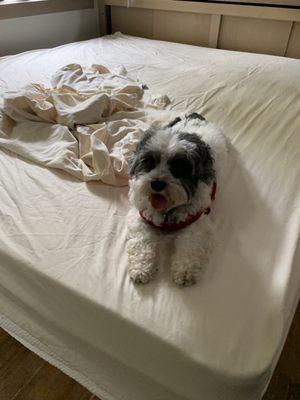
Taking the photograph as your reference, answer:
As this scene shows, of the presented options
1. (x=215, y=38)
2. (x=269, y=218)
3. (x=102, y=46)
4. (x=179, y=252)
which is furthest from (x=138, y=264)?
(x=215, y=38)

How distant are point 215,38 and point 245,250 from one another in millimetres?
2479

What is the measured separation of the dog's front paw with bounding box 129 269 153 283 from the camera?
0.73m

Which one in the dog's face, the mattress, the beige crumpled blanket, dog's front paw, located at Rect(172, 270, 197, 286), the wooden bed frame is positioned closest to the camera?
the mattress

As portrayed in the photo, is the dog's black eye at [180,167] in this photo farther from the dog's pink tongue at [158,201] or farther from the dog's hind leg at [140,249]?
the dog's hind leg at [140,249]

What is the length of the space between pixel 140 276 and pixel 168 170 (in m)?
0.30

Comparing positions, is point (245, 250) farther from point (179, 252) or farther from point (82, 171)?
point (82, 171)

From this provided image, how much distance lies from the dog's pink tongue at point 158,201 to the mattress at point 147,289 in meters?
0.13

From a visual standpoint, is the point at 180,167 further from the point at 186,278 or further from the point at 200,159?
the point at 186,278

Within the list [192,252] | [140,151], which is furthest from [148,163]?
[192,252]

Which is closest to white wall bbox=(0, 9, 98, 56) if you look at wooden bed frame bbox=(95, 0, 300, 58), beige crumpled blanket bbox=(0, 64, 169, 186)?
wooden bed frame bbox=(95, 0, 300, 58)

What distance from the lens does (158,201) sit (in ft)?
2.74

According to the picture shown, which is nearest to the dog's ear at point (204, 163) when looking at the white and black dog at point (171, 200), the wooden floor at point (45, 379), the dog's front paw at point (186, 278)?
the white and black dog at point (171, 200)

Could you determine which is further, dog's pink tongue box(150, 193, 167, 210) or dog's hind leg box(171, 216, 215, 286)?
dog's pink tongue box(150, 193, 167, 210)

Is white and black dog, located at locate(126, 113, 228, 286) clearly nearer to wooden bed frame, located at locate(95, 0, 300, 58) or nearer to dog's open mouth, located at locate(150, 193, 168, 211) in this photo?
dog's open mouth, located at locate(150, 193, 168, 211)
